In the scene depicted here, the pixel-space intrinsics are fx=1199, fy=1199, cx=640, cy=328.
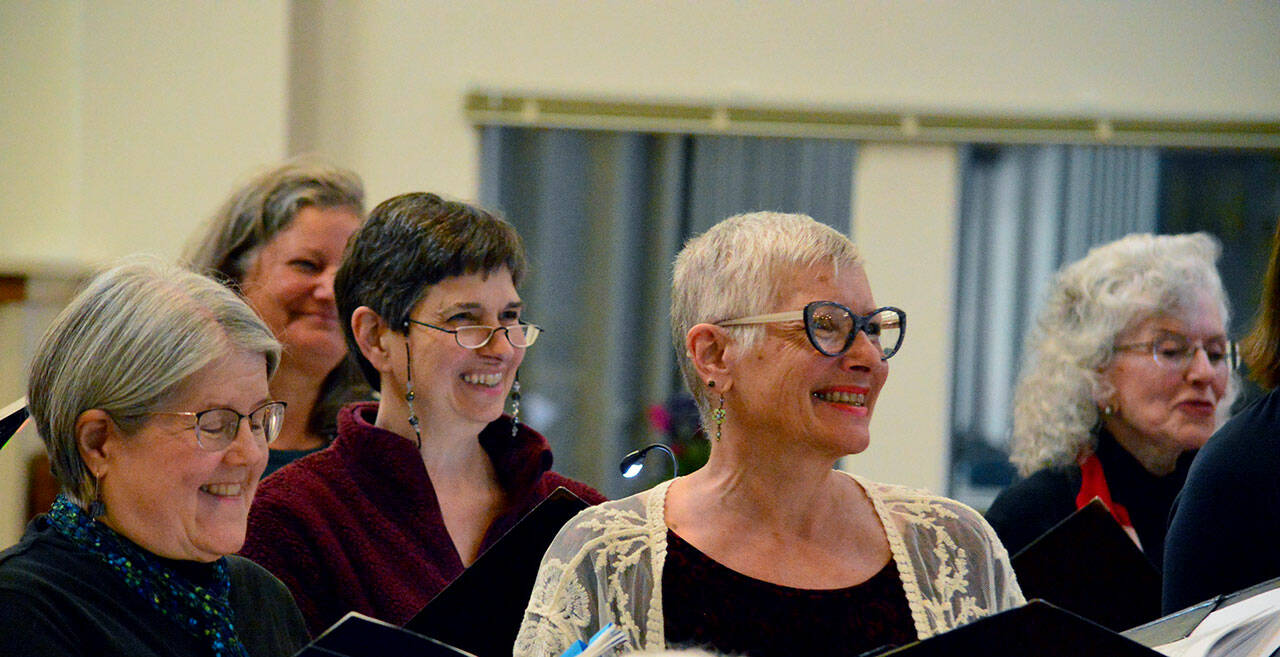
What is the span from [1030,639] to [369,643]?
0.59m

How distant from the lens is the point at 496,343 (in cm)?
196

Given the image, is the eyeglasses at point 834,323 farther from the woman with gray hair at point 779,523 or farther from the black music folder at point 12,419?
the black music folder at point 12,419

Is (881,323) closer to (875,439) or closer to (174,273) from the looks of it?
(174,273)

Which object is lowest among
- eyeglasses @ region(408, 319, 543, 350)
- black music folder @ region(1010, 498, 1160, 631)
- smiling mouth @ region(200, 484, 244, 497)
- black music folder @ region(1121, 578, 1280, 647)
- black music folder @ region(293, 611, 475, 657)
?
black music folder @ region(1010, 498, 1160, 631)

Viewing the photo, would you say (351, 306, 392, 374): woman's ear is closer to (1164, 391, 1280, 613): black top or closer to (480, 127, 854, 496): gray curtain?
(1164, 391, 1280, 613): black top

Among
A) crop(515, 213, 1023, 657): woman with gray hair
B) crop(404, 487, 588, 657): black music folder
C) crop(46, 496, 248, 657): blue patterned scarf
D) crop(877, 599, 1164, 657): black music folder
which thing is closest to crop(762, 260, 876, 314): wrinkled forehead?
crop(515, 213, 1023, 657): woman with gray hair

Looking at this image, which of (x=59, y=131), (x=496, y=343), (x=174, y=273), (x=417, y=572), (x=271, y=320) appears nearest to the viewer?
(x=174, y=273)

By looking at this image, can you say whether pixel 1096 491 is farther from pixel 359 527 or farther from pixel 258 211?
pixel 258 211

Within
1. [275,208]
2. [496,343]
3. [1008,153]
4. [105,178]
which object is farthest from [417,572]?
[1008,153]

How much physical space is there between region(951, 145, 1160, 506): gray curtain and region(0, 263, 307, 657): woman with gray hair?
3900 mm

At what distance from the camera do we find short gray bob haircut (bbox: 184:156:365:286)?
93.8 inches

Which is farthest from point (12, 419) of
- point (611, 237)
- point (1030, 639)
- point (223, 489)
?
point (611, 237)

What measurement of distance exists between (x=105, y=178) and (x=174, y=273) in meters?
3.24

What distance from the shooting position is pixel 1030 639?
3.47 ft
